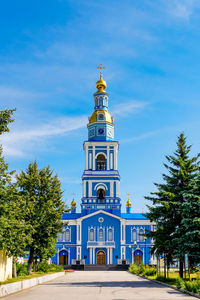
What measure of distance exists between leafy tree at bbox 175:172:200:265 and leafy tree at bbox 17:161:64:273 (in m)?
10.9

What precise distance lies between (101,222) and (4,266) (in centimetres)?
4062

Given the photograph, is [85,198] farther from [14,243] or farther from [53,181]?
[14,243]

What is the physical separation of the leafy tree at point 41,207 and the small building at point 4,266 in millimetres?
5112

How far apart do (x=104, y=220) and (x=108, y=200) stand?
325 cm

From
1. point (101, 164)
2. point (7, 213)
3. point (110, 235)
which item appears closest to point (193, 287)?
point (7, 213)

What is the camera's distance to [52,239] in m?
29.3

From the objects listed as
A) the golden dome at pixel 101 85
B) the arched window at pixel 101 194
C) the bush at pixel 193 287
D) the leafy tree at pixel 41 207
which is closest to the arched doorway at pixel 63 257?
the arched window at pixel 101 194

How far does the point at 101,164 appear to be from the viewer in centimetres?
6372

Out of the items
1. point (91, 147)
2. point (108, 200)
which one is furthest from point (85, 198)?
point (91, 147)

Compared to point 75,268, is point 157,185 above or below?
above

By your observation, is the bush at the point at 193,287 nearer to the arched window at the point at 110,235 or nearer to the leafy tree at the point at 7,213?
the leafy tree at the point at 7,213

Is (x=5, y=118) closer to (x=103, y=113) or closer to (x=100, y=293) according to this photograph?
(x=100, y=293)

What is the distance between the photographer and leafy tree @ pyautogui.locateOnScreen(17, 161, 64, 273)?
1113 inches

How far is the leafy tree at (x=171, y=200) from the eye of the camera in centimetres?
2273
